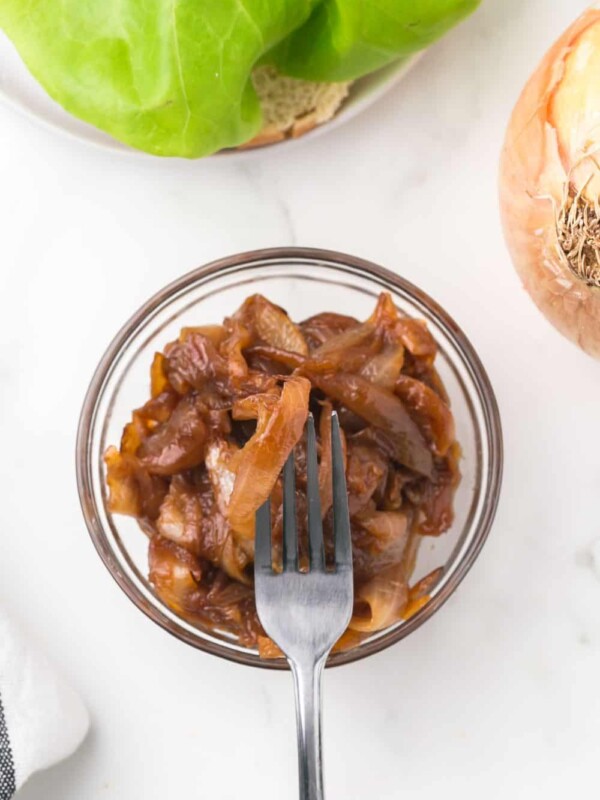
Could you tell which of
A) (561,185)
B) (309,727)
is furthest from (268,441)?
(561,185)

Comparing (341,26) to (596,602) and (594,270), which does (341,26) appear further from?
(596,602)

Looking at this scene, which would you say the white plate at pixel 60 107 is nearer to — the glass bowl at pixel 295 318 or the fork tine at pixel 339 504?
the glass bowl at pixel 295 318

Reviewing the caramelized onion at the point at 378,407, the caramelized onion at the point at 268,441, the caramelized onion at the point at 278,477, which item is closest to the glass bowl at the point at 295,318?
the caramelized onion at the point at 278,477

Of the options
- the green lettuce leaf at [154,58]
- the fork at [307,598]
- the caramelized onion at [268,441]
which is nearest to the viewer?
the caramelized onion at [268,441]

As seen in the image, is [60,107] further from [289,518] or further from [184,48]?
[289,518]

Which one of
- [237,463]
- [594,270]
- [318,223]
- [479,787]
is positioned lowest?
[479,787]

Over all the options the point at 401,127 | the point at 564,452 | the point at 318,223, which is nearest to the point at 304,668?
the point at 564,452
